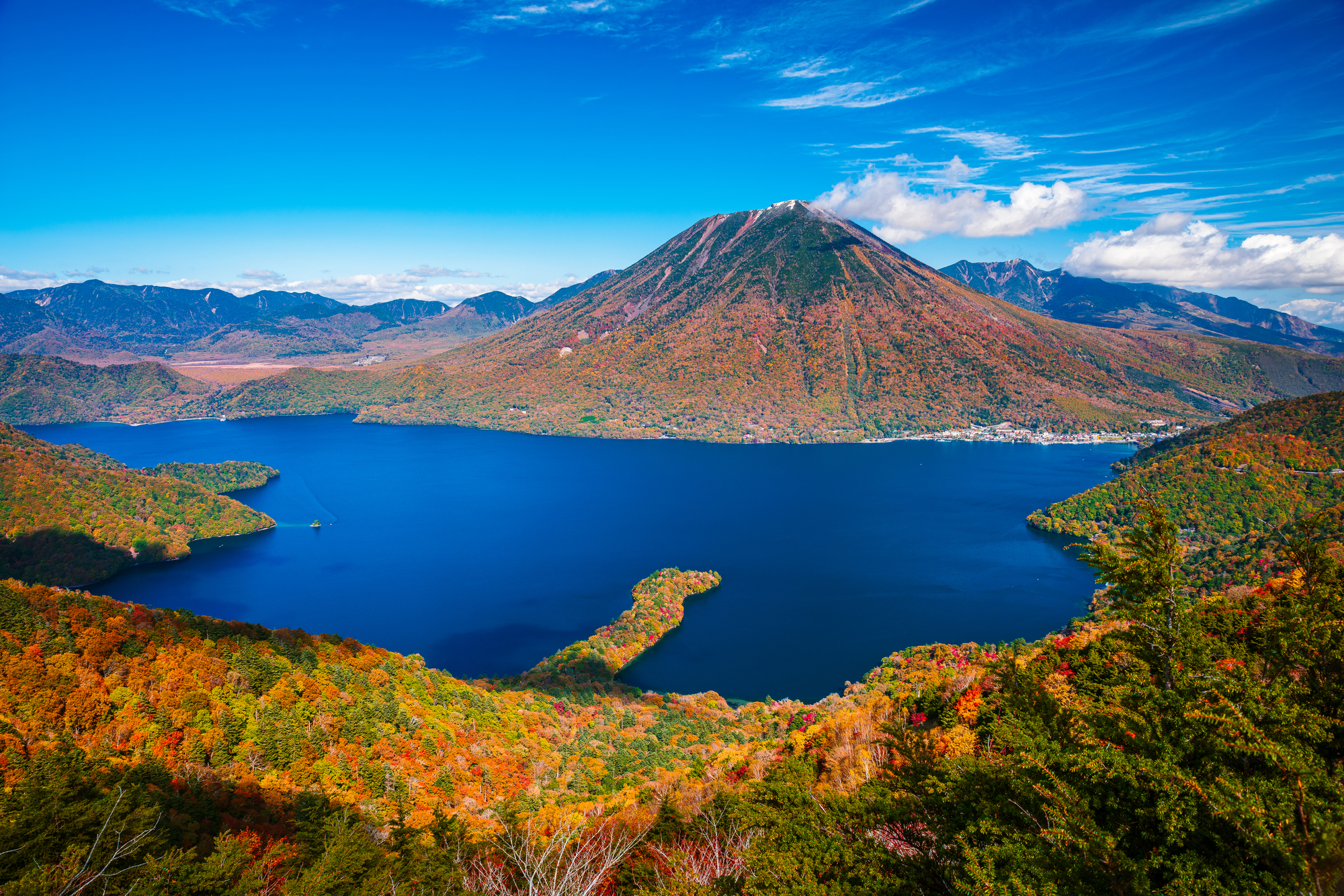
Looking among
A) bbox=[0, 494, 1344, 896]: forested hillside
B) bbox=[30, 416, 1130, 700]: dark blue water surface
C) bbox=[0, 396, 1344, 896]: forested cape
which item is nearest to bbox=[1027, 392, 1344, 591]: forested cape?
bbox=[30, 416, 1130, 700]: dark blue water surface

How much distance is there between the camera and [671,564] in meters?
95.4

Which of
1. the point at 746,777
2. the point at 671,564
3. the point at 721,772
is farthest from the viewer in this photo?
the point at 671,564

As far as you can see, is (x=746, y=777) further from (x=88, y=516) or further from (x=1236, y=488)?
(x=88, y=516)

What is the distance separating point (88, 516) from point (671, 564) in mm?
98911

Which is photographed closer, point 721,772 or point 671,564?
point 721,772

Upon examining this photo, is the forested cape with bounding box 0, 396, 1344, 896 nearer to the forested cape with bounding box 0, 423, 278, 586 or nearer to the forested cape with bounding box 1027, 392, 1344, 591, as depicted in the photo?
the forested cape with bounding box 1027, 392, 1344, 591

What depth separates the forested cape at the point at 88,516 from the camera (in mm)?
92938

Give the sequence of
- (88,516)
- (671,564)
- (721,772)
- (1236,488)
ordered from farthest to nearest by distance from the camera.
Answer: (88,516), (1236,488), (671,564), (721,772)

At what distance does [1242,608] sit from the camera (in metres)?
21.4

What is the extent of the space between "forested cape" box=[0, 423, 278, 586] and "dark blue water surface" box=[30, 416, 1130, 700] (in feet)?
14.8

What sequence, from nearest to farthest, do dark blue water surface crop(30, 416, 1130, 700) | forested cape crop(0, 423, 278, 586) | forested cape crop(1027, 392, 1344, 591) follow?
1. dark blue water surface crop(30, 416, 1130, 700)
2. forested cape crop(1027, 392, 1344, 591)
3. forested cape crop(0, 423, 278, 586)

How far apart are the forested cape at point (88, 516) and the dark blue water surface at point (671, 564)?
452 cm

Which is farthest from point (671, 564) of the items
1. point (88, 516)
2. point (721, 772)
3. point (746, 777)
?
point (88, 516)

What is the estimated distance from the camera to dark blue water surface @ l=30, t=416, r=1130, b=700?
71.0 meters
